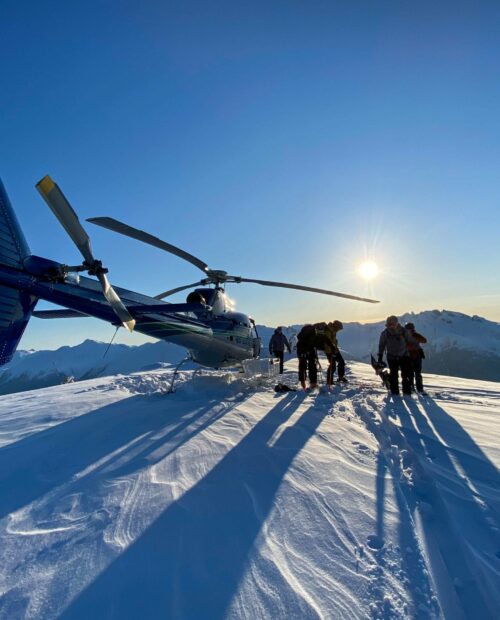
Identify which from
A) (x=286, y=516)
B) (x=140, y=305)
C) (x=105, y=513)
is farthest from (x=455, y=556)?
(x=140, y=305)

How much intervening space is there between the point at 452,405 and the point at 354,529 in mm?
5277

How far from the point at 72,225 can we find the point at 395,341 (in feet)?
23.3

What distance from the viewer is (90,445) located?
12.1ft

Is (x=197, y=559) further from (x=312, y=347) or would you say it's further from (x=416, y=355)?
(x=416, y=355)

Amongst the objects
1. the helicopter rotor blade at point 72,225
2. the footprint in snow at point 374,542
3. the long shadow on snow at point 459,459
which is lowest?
the footprint in snow at point 374,542

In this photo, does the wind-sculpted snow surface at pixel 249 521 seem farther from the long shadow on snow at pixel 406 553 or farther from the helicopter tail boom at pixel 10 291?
the helicopter tail boom at pixel 10 291

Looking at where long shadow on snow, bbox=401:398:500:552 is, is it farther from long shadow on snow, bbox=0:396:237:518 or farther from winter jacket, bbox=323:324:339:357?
winter jacket, bbox=323:324:339:357

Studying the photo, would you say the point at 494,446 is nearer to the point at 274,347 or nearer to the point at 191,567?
the point at 191,567

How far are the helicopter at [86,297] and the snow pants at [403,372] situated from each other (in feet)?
10.5

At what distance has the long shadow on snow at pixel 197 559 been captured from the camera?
1.49 meters

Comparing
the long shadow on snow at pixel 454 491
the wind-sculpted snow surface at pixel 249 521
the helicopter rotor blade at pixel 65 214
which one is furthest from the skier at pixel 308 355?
the helicopter rotor blade at pixel 65 214

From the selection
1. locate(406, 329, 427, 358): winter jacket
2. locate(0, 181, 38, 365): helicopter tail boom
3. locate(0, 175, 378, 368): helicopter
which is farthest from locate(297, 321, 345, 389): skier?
locate(0, 181, 38, 365): helicopter tail boom

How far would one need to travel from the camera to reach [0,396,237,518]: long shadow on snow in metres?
2.78

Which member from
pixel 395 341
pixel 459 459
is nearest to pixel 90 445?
pixel 459 459
